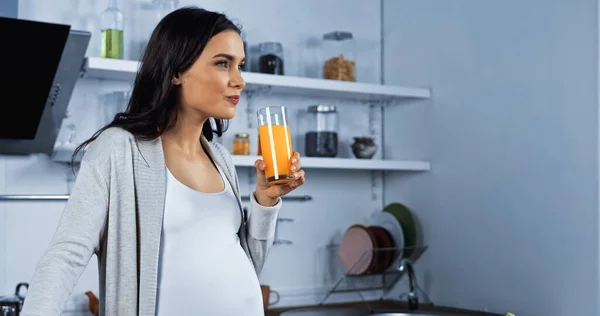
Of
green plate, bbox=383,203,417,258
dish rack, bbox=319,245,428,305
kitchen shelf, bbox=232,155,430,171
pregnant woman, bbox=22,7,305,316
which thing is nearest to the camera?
pregnant woman, bbox=22,7,305,316

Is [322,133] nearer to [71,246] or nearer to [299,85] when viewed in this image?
[299,85]

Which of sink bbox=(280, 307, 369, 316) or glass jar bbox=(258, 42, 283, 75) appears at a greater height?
glass jar bbox=(258, 42, 283, 75)

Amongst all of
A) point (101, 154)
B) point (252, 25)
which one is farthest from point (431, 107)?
point (101, 154)

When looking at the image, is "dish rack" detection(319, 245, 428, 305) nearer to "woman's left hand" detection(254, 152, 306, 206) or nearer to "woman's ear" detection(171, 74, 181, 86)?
"woman's left hand" detection(254, 152, 306, 206)

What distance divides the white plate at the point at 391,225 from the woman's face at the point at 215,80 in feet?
5.01

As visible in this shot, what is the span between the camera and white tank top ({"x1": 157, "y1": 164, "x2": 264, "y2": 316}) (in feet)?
3.43

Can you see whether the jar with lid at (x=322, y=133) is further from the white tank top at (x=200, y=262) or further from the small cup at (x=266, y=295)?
the white tank top at (x=200, y=262)

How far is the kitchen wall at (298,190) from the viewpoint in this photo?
7.07ft

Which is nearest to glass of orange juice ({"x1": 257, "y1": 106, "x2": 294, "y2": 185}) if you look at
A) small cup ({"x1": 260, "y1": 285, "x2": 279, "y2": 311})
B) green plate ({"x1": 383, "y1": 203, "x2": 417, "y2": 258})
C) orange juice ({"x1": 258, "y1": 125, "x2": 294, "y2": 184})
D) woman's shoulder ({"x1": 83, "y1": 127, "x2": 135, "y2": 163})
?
orange juice ({"x1": 258, "y1": 125, "x2": 294, "y2": 184})

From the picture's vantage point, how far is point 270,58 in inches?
94.4

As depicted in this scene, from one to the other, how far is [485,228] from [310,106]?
0.69 m

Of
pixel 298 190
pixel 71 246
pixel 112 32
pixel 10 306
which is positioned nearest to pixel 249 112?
pixel 298 190

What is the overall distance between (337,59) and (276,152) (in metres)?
1.42

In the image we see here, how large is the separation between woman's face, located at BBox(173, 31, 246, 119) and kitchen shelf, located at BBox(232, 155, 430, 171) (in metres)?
1.14
